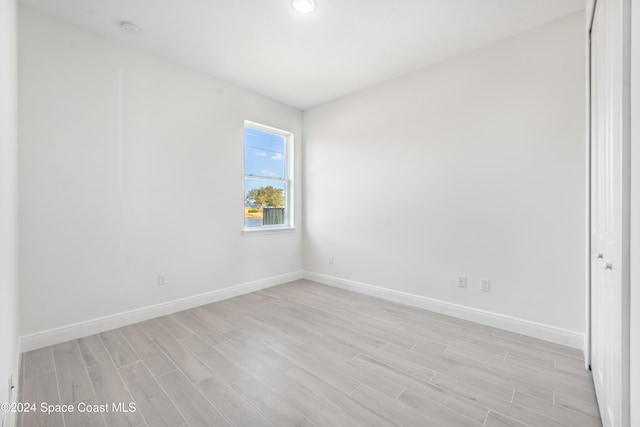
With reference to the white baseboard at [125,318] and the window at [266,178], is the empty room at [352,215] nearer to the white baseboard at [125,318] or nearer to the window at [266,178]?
the white baseboard at [125,318]

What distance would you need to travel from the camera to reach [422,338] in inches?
94.5

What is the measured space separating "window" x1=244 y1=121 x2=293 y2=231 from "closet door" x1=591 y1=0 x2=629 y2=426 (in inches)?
133

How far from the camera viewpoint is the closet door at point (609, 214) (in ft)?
3.12

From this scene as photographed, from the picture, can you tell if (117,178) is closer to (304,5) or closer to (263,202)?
(263,202)

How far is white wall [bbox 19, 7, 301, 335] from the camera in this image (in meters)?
2.21

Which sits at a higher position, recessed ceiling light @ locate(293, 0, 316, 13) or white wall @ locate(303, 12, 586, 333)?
recessed ceiling light @ locate(293, 0, 316, 13)

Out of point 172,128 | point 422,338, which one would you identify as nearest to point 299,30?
point 172,128

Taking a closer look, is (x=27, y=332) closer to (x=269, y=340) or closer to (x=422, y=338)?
(x=269, y=340)

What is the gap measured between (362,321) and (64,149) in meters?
3.09

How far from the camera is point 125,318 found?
8.66 feet

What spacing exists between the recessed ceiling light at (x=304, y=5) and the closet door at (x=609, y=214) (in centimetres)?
179

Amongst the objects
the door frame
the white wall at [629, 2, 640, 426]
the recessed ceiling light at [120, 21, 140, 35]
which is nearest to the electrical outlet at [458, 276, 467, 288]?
the door frame

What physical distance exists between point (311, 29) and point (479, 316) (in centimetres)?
315

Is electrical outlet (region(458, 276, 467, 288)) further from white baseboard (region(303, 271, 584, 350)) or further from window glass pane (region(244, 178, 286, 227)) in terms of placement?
window glass pane (region(244, 178, 286, 227))
